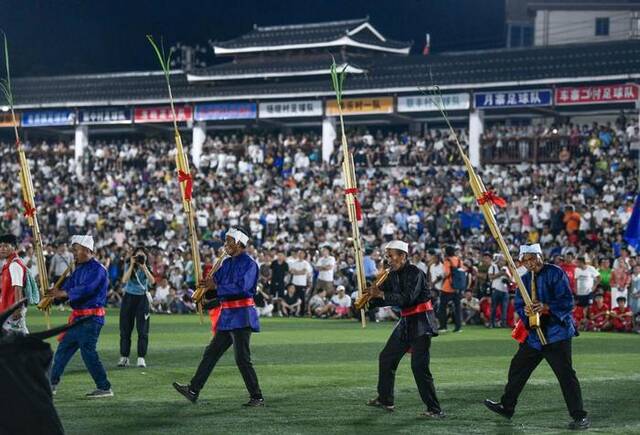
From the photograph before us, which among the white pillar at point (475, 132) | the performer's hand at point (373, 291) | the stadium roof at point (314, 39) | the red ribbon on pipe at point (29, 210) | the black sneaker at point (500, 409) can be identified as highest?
the stadium roof at point (314, 39)

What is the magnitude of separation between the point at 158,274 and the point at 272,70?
54.9 feet

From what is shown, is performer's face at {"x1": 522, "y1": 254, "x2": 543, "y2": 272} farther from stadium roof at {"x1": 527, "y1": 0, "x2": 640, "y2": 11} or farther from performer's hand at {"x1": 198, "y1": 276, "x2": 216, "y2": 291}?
stadium roof at {"x1": 527, "y1": 0, "x2": 640, "y2": 11}

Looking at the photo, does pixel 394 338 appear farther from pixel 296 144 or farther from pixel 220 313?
pixel 296 144

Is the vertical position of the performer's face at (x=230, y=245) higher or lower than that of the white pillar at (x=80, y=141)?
lower

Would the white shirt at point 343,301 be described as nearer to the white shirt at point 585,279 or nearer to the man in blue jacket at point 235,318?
the white shirt at point 585,279

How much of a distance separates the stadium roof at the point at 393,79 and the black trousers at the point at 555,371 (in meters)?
25.5

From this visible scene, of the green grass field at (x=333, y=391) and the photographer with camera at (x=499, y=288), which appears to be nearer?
the green grass field at (x=333, y=391)

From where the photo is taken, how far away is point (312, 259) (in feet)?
104

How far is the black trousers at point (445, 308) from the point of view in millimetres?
24422

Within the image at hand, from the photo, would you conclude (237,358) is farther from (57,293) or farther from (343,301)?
(343,301)

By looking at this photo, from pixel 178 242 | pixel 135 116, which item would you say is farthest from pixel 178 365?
pixel 135 116

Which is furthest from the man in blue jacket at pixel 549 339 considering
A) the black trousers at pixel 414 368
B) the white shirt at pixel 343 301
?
the white shirt at pixel 343 301

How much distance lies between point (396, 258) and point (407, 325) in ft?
2.38

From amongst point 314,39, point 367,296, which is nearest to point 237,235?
point 367,296
